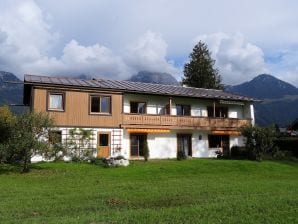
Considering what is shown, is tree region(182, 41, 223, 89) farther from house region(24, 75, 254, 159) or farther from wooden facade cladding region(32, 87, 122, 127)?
wooden facade cladding region(32, 87, 122, 127)

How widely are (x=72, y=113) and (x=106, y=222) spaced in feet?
76.4

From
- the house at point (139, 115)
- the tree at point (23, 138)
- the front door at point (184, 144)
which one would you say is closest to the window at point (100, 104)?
the house at point (139, 115)

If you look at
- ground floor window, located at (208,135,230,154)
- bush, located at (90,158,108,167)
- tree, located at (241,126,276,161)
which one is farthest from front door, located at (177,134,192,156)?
bush, located at (90,158,108,167)

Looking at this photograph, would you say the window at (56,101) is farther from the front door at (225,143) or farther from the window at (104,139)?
the front door at (225,143)

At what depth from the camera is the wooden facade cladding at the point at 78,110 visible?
32.6 m

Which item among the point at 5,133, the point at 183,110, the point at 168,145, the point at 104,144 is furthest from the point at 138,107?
the point at 5,133

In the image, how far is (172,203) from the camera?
14.8m

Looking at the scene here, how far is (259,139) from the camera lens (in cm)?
3453

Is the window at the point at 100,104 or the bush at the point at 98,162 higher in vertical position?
the window at the point at 100,104

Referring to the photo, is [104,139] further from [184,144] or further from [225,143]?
[225,143]

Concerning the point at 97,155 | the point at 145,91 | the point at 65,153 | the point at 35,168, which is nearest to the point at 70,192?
the point at 35,168

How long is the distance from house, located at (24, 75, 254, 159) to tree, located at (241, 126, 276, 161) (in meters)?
5.97

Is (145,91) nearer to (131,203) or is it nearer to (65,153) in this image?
(65,153)

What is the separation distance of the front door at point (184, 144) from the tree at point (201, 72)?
2785 centimetres
